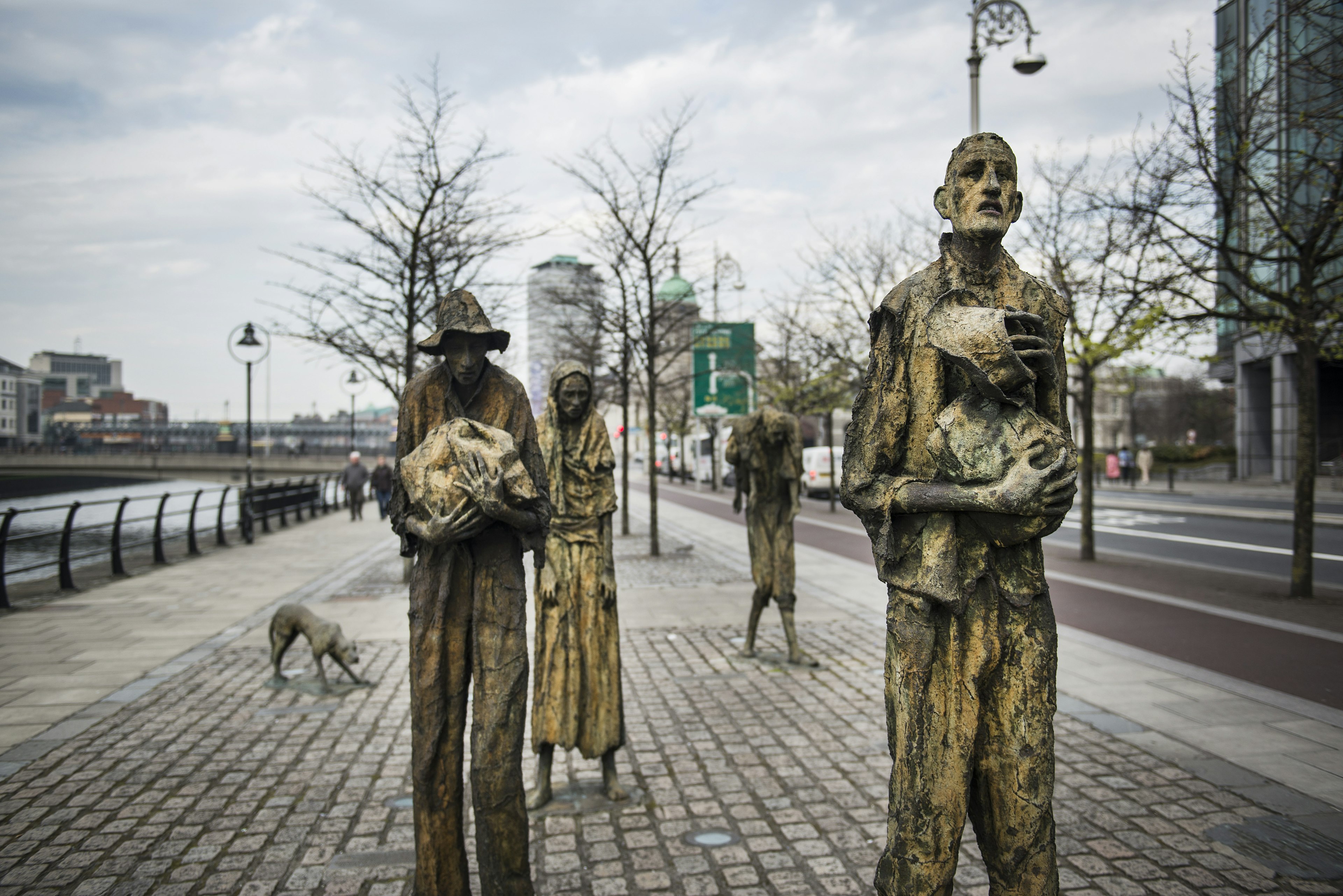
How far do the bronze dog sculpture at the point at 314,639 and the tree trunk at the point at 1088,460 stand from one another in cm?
1050

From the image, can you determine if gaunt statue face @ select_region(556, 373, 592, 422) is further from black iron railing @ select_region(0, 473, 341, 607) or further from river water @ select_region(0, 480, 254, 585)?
black iron railing @ select_region(0, 473, 341, 607)

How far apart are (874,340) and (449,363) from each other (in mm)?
1745

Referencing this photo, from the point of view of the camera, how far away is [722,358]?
19.3m

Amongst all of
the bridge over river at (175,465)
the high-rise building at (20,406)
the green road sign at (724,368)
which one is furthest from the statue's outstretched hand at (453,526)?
the high-rise building at (20,406)

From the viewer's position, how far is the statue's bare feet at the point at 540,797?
4773mm

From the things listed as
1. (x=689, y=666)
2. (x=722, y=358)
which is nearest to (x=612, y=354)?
(x=722, y=358)

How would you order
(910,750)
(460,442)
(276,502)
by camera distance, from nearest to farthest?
(910,750) → (460,442) → (276,502)

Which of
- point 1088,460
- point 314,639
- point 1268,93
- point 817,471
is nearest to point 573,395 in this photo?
point 314,639

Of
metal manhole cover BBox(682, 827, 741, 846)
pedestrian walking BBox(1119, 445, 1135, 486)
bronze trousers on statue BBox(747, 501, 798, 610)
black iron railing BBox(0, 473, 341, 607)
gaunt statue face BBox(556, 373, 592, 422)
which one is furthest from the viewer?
pedestrian walking BBox(1119, 445, 1135, 486)

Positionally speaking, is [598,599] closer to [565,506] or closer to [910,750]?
[565,506]

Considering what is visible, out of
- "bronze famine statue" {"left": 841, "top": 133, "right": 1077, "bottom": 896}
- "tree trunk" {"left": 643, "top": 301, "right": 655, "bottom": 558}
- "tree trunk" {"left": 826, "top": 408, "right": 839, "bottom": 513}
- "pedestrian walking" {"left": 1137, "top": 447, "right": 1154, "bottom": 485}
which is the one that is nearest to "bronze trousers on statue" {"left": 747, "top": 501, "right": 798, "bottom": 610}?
"bronze famine statue" {"left": 841, "top": 133, "right": 1077, "bottom": 896}

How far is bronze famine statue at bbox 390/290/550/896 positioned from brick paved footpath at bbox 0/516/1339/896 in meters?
0.64

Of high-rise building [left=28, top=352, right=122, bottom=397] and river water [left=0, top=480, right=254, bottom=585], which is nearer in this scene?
A: river water [left=0, top=480, right=254, bottom=585]

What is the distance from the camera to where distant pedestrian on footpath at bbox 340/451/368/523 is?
968 inches
